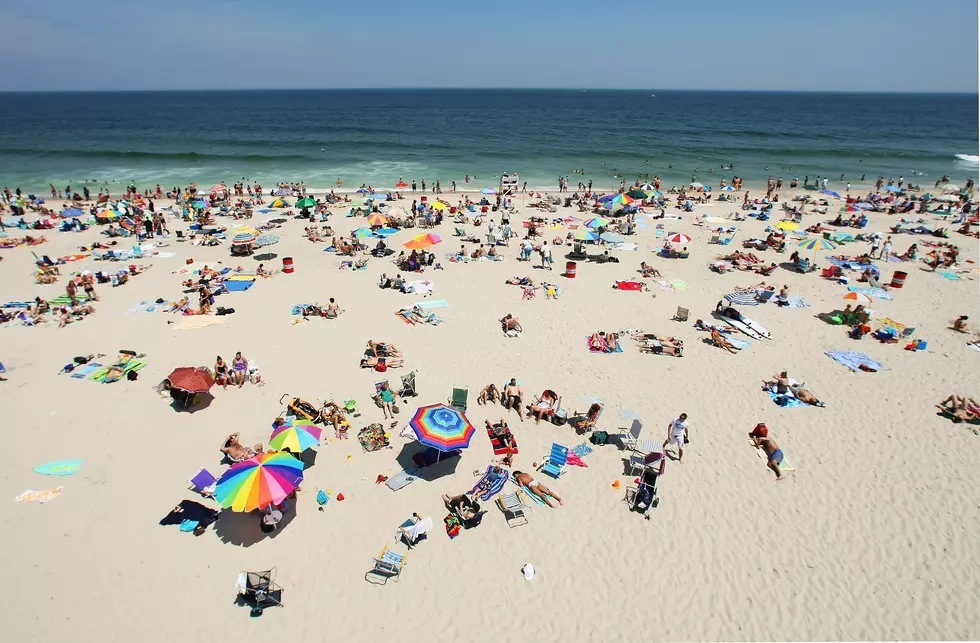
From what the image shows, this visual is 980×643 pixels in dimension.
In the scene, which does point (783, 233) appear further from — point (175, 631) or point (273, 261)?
point (175, 631)

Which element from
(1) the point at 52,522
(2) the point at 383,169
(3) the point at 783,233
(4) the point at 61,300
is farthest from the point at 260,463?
(2) the point at 383,169

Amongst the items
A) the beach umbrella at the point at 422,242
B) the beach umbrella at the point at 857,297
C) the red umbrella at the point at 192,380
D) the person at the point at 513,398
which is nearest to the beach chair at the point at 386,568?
the person at the point at 513,398

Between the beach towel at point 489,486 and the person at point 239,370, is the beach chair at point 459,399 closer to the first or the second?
the beach towel at point 489,486

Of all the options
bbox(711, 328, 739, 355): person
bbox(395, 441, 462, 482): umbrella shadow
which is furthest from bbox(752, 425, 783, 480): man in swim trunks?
bbox(395, 441, 462, 482): umbrella shadow

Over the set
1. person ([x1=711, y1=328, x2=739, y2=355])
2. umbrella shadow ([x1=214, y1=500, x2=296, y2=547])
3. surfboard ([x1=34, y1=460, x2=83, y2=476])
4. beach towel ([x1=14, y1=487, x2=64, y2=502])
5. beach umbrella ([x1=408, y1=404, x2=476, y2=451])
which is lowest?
umbrella shadow ([x1=214, y1=500, x2=296, y2=547])

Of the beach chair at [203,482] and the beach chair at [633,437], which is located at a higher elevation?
the beach chair at [633,437]

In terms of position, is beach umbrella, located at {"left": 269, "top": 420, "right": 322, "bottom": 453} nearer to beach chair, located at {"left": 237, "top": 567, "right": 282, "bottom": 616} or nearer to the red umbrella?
beach chair, located at {"left": 237, "top": 567, "right": 282, "bottom": 616}
